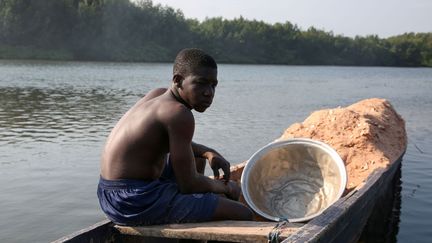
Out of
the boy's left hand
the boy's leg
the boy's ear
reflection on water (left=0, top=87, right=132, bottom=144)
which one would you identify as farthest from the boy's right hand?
reflection on water (left=0, top=87, right=132, bottom=144)

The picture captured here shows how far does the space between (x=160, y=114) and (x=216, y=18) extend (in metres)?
94.2

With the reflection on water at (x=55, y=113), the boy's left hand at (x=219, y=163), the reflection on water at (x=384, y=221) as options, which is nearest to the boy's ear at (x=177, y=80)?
the boy's left hand at (x=219, y=163)

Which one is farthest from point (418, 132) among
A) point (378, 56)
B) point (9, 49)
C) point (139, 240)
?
point (378, 56)

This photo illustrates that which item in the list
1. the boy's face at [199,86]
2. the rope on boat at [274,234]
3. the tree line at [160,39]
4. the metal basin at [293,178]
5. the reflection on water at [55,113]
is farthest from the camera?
the tree line at [160,39]

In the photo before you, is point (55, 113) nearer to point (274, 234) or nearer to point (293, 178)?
point (293, 178)

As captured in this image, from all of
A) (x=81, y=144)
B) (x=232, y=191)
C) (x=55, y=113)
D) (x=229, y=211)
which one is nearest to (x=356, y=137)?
(x=232, y=191)

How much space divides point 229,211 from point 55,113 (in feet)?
44.2

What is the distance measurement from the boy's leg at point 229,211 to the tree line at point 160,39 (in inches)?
2165

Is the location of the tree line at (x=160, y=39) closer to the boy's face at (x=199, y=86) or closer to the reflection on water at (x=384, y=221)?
the reflection on water at (x=384, y=221)

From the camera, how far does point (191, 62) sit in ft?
11.2

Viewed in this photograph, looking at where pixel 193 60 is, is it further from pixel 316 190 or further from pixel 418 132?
pixel 418 132

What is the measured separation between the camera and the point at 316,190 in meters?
5.31

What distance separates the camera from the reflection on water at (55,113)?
1212 centimetres

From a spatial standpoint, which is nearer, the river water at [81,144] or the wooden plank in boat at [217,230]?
the wooden plank in boat at [217,230]
